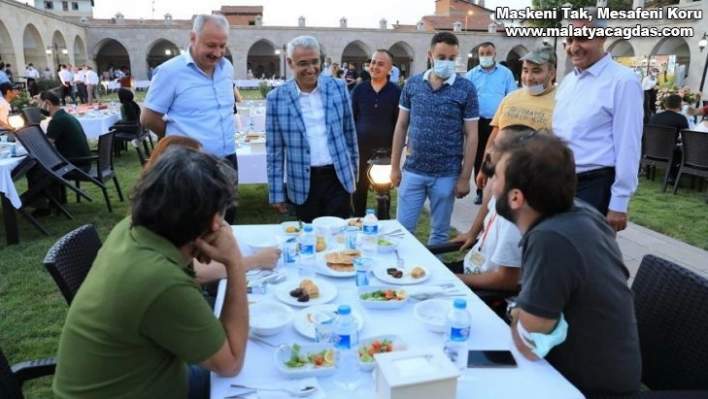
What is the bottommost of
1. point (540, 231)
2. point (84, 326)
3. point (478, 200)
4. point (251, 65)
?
point (478, 200)

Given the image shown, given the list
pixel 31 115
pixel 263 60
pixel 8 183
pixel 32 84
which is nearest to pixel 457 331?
pixel 8 183

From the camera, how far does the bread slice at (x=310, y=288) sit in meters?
1.84

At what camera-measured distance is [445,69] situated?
3191mm

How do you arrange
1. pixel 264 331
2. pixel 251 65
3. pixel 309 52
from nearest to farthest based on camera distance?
pixel 264 331, pixel 309 52, pixel 251 65

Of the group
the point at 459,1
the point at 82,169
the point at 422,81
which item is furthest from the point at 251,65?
the point at 422,81

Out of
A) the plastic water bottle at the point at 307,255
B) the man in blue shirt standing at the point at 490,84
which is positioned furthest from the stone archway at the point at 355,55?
the plastic water bottle at the point at 307,255

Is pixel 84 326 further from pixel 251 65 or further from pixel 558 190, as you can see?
pixel 251 65

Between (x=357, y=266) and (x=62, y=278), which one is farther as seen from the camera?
(x=357, y=266)

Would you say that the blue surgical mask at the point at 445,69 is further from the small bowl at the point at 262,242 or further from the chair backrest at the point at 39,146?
the chair backrest at the point at 39,146

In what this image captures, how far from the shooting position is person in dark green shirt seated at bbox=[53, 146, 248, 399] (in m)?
1.15

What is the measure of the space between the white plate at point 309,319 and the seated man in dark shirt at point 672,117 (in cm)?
717

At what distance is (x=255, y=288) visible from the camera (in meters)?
1.91

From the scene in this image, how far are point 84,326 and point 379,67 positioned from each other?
159 inches

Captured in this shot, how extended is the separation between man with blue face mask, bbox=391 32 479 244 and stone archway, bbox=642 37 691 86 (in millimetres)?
21287
